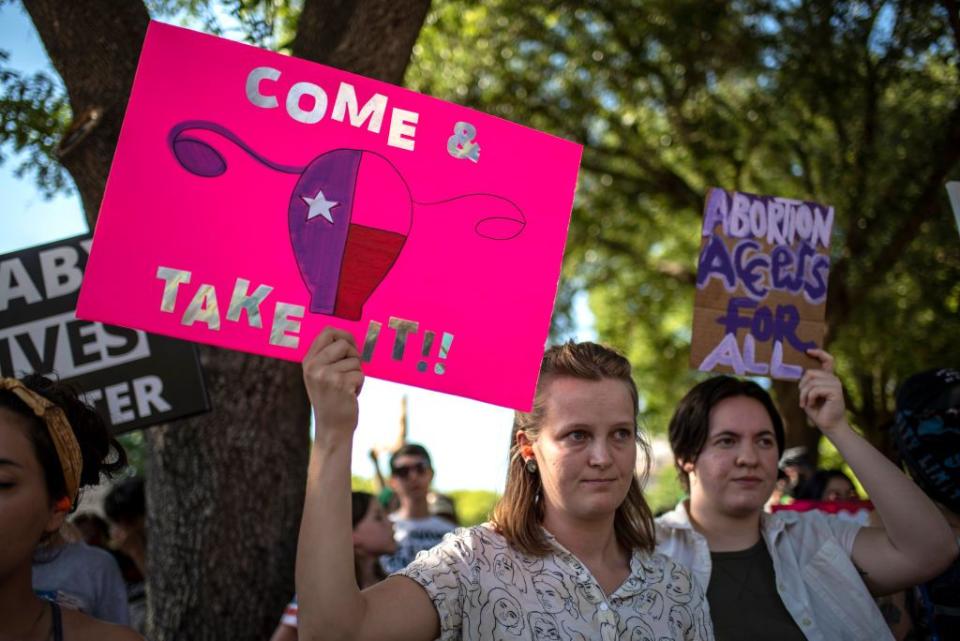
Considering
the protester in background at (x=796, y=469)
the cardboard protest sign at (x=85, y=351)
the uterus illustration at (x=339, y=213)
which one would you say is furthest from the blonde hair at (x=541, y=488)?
the protester in background at (x=796, y=469)

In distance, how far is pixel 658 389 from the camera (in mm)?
15516

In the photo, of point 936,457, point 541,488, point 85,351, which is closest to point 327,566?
point 541,488

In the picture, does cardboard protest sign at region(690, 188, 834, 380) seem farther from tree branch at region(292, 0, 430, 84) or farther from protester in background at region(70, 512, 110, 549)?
protester in background at region(70, 512, 110, 549)

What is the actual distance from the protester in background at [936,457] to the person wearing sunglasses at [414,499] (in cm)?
321

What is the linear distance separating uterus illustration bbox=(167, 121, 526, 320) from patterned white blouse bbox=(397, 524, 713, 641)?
2.29 feet

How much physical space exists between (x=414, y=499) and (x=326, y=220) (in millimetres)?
3883

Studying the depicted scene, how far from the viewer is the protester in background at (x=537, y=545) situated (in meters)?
1.99

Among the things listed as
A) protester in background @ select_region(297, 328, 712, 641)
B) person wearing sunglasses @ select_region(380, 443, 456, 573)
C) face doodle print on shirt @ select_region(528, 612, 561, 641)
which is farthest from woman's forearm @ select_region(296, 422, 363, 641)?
person wearing sunglasses @ select_region(380, 443, 456, 573)

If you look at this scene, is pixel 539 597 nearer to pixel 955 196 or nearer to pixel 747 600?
pixel 747 600

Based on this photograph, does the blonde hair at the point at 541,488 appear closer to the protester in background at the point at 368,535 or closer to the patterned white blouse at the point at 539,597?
the patterned white blouse at the point at 539,597

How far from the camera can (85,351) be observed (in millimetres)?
3369

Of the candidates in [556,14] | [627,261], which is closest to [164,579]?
[556,14]

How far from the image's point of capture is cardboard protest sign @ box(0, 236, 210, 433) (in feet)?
10.8

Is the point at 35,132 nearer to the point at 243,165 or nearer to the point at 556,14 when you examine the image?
the point at 243,165
